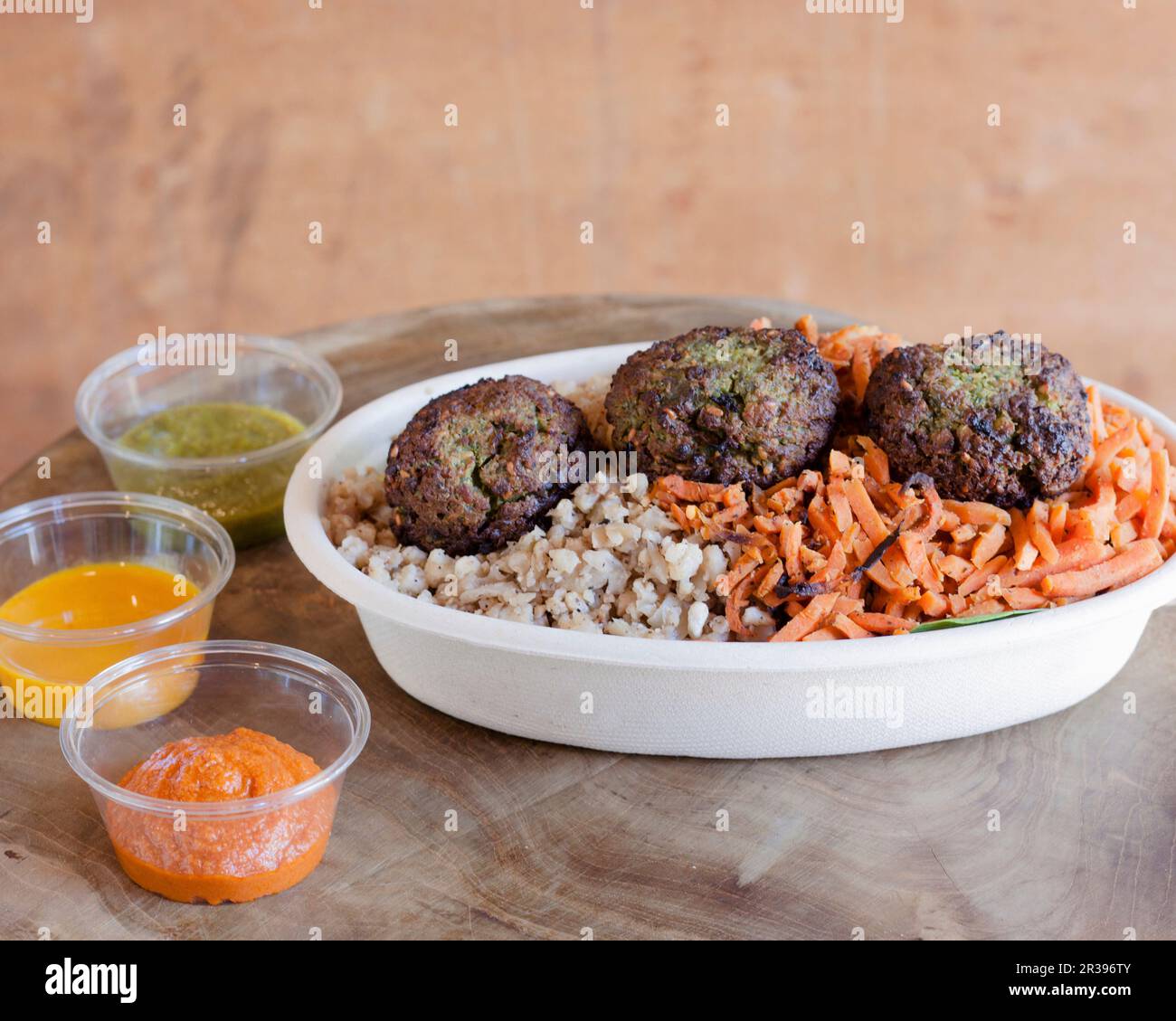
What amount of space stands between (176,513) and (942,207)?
15.3 ft

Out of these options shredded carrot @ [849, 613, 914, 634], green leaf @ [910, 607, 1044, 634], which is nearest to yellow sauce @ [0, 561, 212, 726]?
shredded carrot @ [849, 613, 914, 634]

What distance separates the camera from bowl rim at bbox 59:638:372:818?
8.03ft

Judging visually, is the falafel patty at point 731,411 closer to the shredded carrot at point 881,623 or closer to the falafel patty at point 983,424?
the falafel patty at point 983,424

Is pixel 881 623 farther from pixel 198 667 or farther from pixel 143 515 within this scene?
pixel 143 515

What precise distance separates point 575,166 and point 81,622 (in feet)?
13.7

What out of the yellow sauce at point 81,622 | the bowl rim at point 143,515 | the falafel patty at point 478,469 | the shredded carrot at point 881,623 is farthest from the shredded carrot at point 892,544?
the yellow sauce at point 81,622

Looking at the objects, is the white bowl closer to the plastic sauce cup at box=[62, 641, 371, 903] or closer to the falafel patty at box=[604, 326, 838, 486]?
the plastic sauce cup at box=[62, 641, 371, 903]

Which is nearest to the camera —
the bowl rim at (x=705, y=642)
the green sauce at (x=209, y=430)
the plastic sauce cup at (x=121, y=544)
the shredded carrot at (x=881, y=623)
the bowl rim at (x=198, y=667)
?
the bowl rim at (x=198, y=667)

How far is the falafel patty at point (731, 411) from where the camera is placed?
2.89m

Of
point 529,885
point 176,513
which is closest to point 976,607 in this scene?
point 529,885

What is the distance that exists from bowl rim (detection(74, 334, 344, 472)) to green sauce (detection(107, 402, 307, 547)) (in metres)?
0.01

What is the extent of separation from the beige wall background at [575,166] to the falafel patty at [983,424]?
12.9ft

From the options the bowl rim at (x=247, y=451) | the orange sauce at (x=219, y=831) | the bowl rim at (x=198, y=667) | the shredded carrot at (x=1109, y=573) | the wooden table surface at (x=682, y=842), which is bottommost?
the wooden table surface at (x=682, y=842)

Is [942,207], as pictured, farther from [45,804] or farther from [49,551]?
[45,804]
